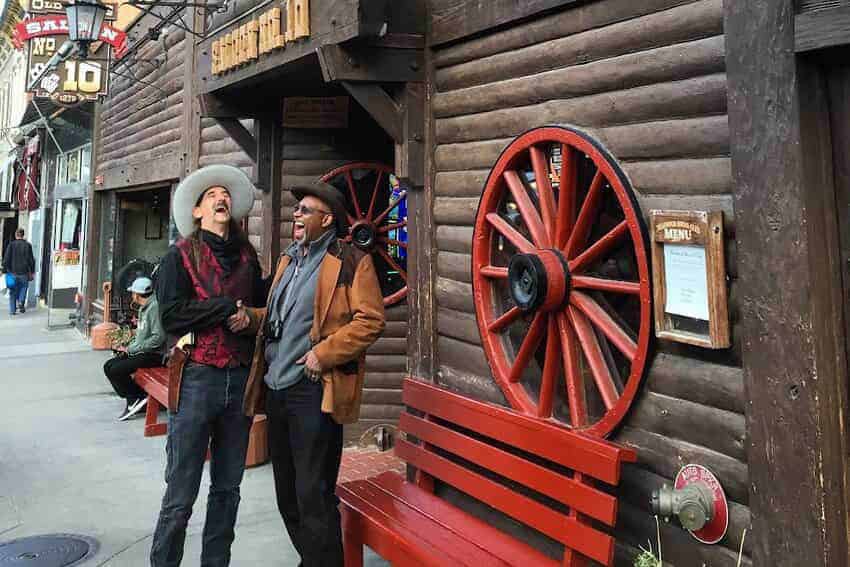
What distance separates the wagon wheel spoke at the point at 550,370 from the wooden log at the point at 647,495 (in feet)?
1.77

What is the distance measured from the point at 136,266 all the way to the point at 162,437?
614 centimetres

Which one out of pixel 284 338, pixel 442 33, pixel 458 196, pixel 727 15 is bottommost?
pixel 284 338

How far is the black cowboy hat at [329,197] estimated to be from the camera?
323 cm

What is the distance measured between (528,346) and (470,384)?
604mm

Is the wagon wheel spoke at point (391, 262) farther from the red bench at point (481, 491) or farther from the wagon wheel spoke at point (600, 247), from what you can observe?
the wagon wheel spoke at point (600, 247)

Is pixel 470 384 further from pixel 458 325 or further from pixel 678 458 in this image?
pixel 678 458

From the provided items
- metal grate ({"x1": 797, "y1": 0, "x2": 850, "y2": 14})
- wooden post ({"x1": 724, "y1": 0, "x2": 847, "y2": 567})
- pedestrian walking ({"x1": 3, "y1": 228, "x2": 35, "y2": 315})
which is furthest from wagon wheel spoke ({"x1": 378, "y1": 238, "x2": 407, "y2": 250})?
pedestrian walking ({"x1": 3, "y1": 228, "x2": 35, "y2": 315})

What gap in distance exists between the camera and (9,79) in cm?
2455

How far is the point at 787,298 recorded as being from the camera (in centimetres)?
222

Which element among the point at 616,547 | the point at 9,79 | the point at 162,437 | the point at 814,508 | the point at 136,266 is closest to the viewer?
the point at 814,508

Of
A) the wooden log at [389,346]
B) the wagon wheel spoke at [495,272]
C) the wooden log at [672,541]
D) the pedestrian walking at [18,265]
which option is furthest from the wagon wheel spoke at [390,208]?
the pedestrian walking at [18,265]

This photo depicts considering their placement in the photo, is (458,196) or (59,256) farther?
(59,256)

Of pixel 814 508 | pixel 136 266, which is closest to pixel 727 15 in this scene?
pixel 814 508

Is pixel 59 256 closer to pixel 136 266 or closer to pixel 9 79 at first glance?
pixel 136 266
